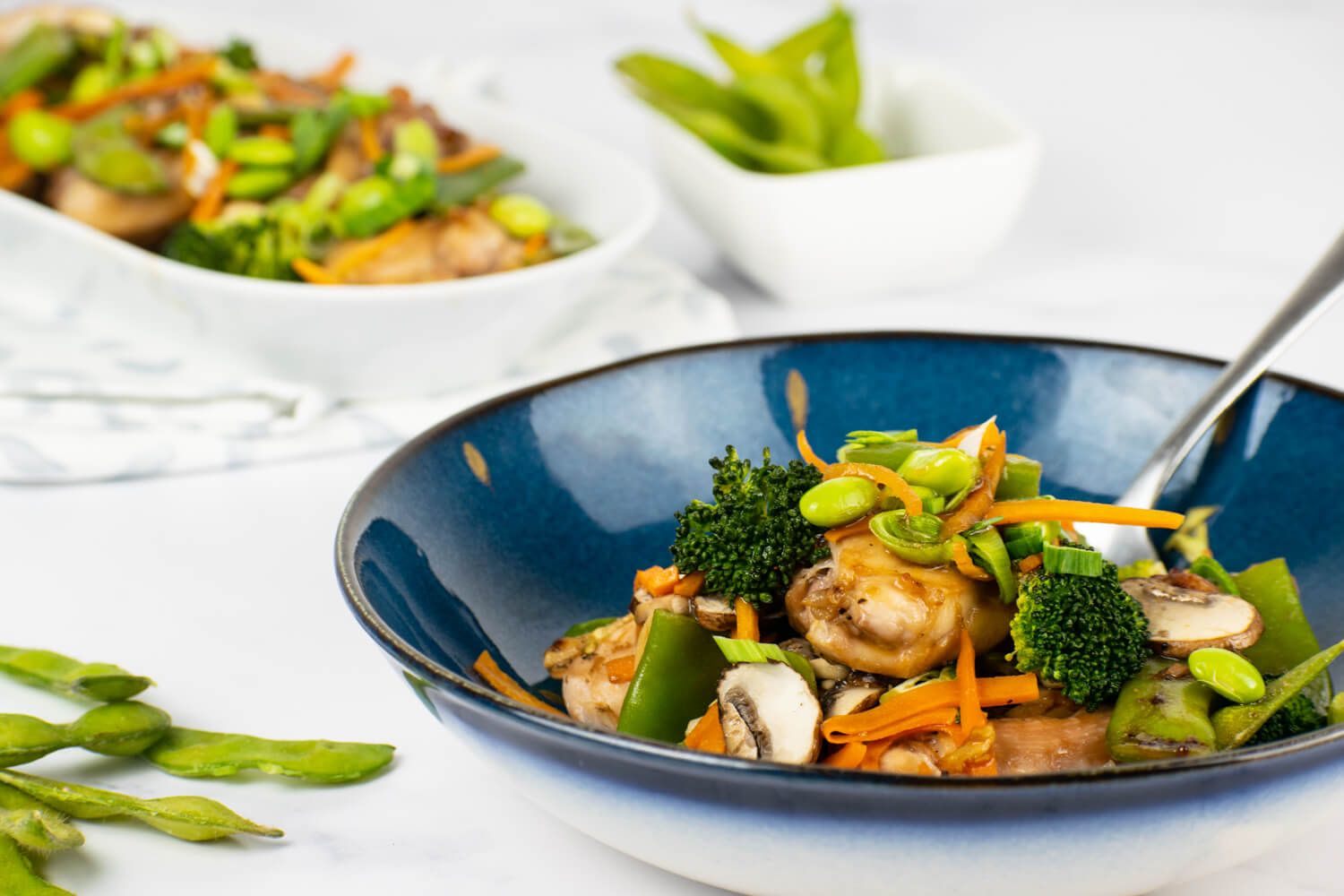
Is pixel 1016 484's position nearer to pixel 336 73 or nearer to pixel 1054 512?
pixel 1054 512

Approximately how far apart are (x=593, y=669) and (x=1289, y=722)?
3.11 feet

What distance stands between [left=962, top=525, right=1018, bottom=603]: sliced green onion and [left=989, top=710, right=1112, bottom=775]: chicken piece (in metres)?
0.18

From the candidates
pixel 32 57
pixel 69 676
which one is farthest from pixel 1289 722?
pixel 32 57

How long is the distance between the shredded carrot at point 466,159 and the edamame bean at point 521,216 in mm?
255

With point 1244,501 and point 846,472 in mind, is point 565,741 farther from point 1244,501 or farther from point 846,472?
point 1244,501

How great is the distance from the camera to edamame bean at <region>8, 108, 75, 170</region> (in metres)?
4.27

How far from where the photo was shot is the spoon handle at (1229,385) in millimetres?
2611

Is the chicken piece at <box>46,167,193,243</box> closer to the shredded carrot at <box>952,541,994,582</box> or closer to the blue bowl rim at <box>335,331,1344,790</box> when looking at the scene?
the blue bowl rim at <box>335,331,1344,790</box>

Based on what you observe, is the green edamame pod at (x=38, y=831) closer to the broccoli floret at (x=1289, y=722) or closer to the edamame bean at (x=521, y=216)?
the broccoli floret at (x=1289, y=722)

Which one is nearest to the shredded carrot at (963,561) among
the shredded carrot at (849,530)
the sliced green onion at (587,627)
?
the shredded carrot at (849,530)

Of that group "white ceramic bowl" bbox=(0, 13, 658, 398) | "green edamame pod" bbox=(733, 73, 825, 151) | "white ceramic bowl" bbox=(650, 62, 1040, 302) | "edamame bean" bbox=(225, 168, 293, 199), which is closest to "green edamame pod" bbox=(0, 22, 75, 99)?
"white ceramic bowl" bbox=(0, 13, 658, 398)

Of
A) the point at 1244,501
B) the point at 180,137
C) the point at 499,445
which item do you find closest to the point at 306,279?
the point at 180,137

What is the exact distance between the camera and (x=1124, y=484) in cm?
273

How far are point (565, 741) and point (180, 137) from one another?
10.8ft
